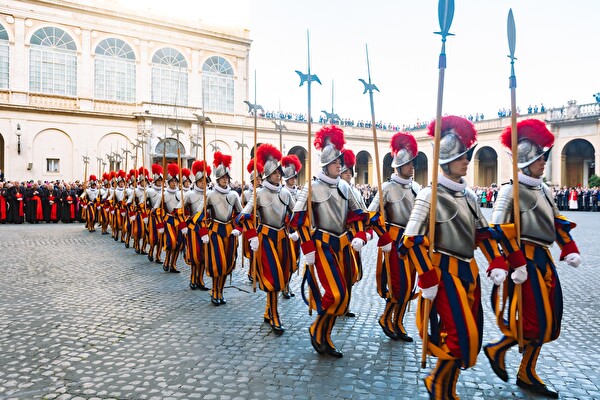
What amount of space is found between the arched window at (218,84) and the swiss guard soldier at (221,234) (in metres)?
28.2

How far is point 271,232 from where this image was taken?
6266 mm

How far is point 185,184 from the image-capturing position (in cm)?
1104

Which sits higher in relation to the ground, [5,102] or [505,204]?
[5,102]

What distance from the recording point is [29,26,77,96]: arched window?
97.1 feet

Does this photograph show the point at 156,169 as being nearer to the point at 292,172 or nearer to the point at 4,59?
the point at 292,172

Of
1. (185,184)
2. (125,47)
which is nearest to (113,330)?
(185,184)

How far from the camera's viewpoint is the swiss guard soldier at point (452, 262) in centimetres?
Result: 358

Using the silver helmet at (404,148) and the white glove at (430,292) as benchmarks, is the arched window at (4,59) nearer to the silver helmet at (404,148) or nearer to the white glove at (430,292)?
the silver helmet at (404,148)

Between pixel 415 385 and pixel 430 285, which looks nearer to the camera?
pixel 430 285

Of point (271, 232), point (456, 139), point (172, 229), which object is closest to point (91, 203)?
point (172, 229)

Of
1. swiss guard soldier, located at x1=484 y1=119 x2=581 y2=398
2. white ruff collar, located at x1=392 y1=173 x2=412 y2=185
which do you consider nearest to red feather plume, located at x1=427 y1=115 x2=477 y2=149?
swiss guard soldier, located at x1=484 y1=119 x2=581 y2=398

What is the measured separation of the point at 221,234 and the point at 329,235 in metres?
2.63

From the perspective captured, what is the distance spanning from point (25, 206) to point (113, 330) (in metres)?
20.1

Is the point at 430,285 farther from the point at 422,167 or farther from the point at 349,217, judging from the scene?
the point at 422,167
